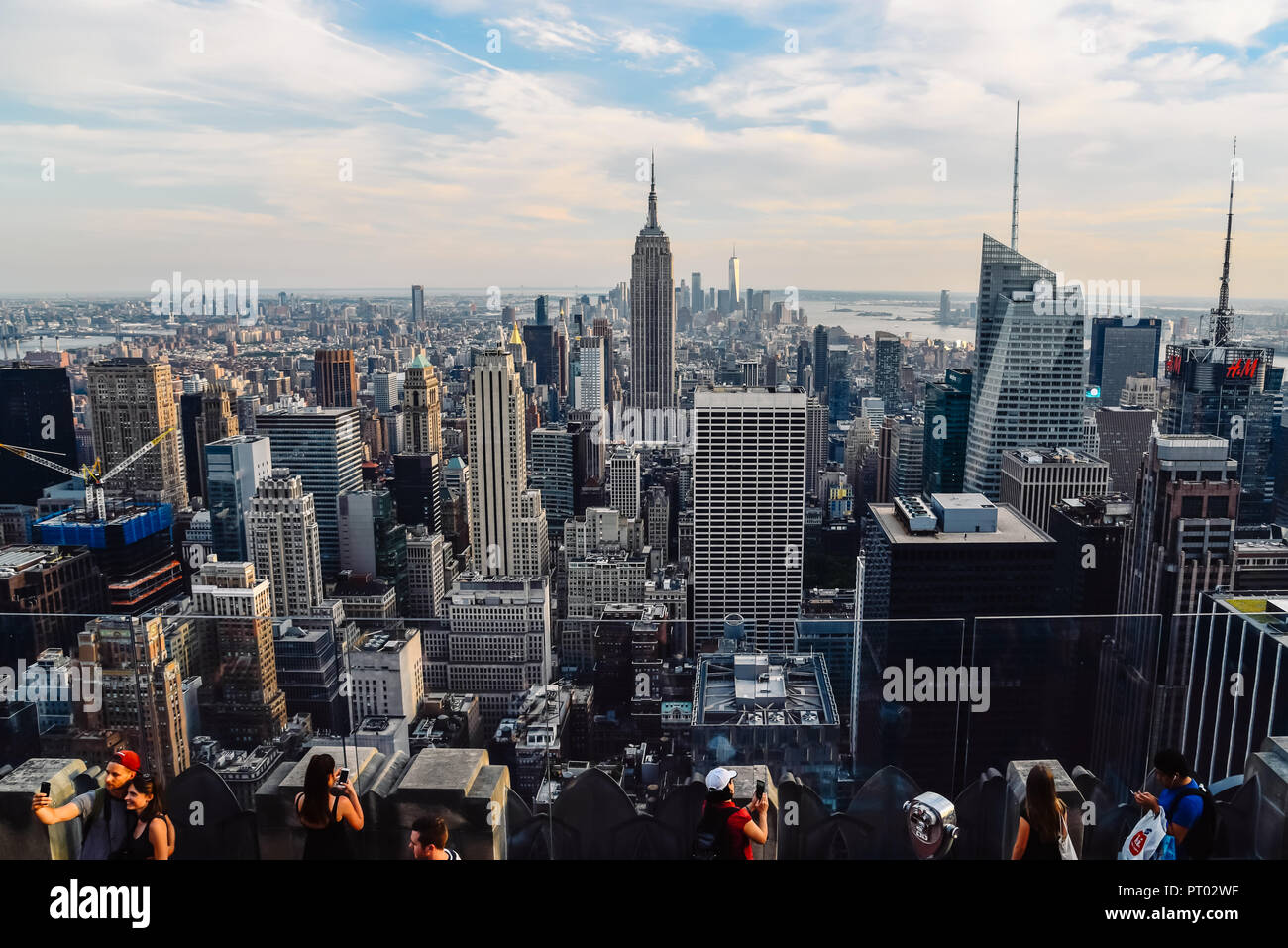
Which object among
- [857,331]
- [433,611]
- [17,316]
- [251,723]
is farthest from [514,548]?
[251,723]

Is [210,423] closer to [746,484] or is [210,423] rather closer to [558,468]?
[558,468]

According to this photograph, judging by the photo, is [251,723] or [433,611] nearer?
[251,723]

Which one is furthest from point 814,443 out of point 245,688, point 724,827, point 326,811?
point 326,811

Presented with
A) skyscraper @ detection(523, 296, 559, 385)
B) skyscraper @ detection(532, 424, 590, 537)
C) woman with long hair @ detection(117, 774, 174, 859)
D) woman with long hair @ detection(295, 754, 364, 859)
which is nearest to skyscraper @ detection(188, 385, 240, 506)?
skyscraper @ detection(532, 424, 590, 537)

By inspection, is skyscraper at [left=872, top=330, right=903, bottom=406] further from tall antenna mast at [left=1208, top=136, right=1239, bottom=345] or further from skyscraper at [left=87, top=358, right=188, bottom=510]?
skyscraper at [left=87, top=358, right=188, bottom=510]

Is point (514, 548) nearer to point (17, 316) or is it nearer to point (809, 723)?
A: point (17, 316)
